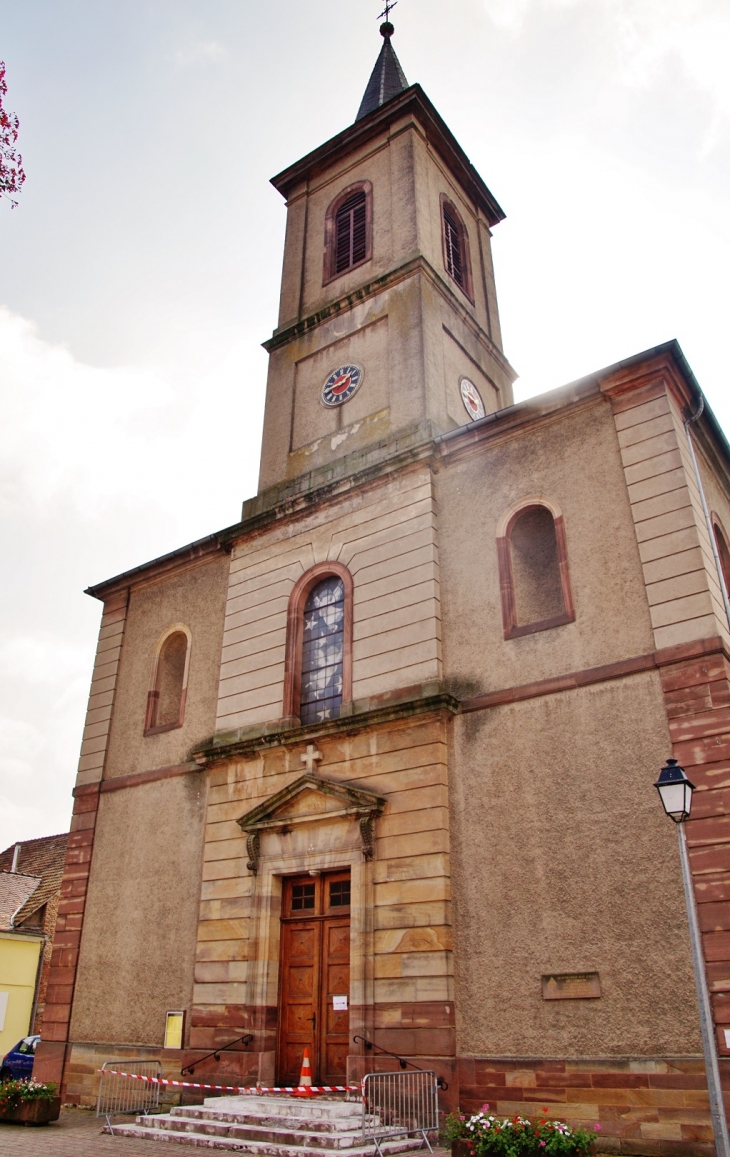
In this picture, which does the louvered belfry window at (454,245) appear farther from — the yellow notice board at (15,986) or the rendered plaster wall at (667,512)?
the yellow notice board at (15,986)

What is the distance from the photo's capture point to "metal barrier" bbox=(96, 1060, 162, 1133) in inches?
524

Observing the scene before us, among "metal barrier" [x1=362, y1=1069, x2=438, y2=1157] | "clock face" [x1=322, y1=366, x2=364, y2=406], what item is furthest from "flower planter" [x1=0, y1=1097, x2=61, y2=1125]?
"clock face" [x1=322, y1=366, x2=364, y2=406]

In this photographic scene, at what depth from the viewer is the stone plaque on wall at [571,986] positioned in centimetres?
1023

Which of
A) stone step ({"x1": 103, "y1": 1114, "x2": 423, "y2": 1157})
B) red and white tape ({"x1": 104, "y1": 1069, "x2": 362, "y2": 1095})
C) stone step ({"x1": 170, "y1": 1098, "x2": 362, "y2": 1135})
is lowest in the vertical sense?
stone step ({"x1": 103, "y1": 1114, "x2": 423, "y2": 1157})

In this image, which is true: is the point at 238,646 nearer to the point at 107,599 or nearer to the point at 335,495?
the point at 335,495

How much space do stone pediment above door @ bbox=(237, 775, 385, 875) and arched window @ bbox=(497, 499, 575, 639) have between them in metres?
3.16

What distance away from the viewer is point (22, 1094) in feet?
41.4

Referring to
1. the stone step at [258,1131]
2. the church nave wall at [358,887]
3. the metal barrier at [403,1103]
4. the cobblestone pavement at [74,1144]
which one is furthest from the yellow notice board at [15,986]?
the metal barrier at [403,1103]

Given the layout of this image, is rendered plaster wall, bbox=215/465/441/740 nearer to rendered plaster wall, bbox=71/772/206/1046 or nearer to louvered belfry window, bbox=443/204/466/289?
rendered plaster wall, bbox=71/772/206/1046

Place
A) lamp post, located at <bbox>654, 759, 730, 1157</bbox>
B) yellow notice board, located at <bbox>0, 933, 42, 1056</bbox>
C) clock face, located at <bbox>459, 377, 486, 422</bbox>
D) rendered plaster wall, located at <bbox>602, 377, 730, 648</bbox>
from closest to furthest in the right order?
lamp post, located at <bbox>654, 759, 730, 1157</bbox> < rendered plaster wall, located at <bbox>602, 377, 730, 648</bbox> < clock face, located at <bbox>459, 377, 486, 422</bbox> < yellow notice board, located at <bbox>0, 933, 42, 1056</bbox>

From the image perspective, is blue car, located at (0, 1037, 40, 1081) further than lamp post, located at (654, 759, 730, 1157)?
Yes

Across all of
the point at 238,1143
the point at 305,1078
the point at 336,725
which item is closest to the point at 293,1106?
the point at 238,1143

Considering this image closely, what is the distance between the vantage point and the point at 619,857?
10492mm

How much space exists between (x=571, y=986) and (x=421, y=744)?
3626 millimetres
